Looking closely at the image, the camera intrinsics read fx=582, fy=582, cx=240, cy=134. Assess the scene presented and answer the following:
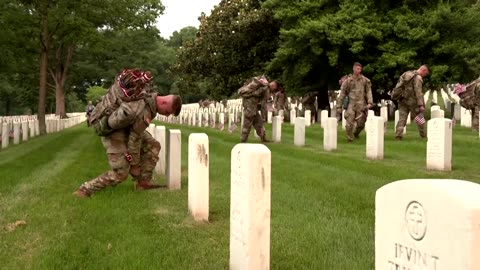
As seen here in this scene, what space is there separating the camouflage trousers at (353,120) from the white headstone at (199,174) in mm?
9870

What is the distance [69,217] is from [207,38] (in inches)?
1133

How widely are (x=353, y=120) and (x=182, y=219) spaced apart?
10.1m

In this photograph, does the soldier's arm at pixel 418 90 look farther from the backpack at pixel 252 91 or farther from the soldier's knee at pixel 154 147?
the soldier's knee at pixel 154 147

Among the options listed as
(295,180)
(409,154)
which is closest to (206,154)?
(295,180)

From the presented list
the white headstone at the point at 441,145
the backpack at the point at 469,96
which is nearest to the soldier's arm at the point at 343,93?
the backpack at the point at 469,96

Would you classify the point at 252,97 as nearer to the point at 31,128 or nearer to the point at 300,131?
the point at 300,131

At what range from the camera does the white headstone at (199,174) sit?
642cm

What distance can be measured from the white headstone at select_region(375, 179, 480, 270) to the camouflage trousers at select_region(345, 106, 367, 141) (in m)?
13.3

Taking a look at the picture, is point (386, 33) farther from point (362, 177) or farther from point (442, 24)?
point (362, 177)

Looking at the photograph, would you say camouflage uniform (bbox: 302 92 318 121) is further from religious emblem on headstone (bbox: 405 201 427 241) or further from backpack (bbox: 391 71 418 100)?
religious emblem on headstone (bbox: 405 201 427 241)

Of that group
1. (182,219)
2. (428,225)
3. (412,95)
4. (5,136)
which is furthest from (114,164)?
(5,136)

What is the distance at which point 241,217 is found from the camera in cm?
433

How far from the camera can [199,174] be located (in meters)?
6.44

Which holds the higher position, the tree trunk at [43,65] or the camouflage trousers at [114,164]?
the tree trunk at [43,65]
